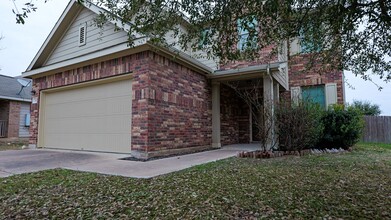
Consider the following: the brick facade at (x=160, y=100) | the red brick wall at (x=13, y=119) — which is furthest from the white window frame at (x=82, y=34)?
the red brick wall at (x=13, y=119)

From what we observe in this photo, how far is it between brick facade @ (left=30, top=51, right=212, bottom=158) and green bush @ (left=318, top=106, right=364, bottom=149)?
4.29 meters

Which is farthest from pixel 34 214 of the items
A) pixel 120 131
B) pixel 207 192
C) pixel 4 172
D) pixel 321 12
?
pixel 321 12

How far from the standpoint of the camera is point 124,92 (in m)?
7.51

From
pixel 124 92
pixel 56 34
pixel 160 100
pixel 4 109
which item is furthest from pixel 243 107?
pixel 4 109

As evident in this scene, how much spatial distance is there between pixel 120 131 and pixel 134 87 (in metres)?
1.47

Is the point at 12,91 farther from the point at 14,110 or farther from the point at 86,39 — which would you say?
the point at 86,39

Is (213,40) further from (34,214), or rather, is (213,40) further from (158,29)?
A: (34,214)

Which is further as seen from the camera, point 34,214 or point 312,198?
point 312,198

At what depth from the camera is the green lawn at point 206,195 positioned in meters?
2.84

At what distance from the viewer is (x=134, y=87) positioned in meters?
6.98

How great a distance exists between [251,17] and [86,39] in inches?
282

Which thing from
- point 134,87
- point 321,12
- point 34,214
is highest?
point 321,12

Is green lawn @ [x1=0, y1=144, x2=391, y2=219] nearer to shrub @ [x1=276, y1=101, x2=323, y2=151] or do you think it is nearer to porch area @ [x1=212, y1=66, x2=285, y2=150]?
shrub @ [x1=276, y1=101, x2=323, y2=151]

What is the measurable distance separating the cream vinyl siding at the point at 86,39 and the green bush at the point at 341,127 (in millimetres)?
7674
